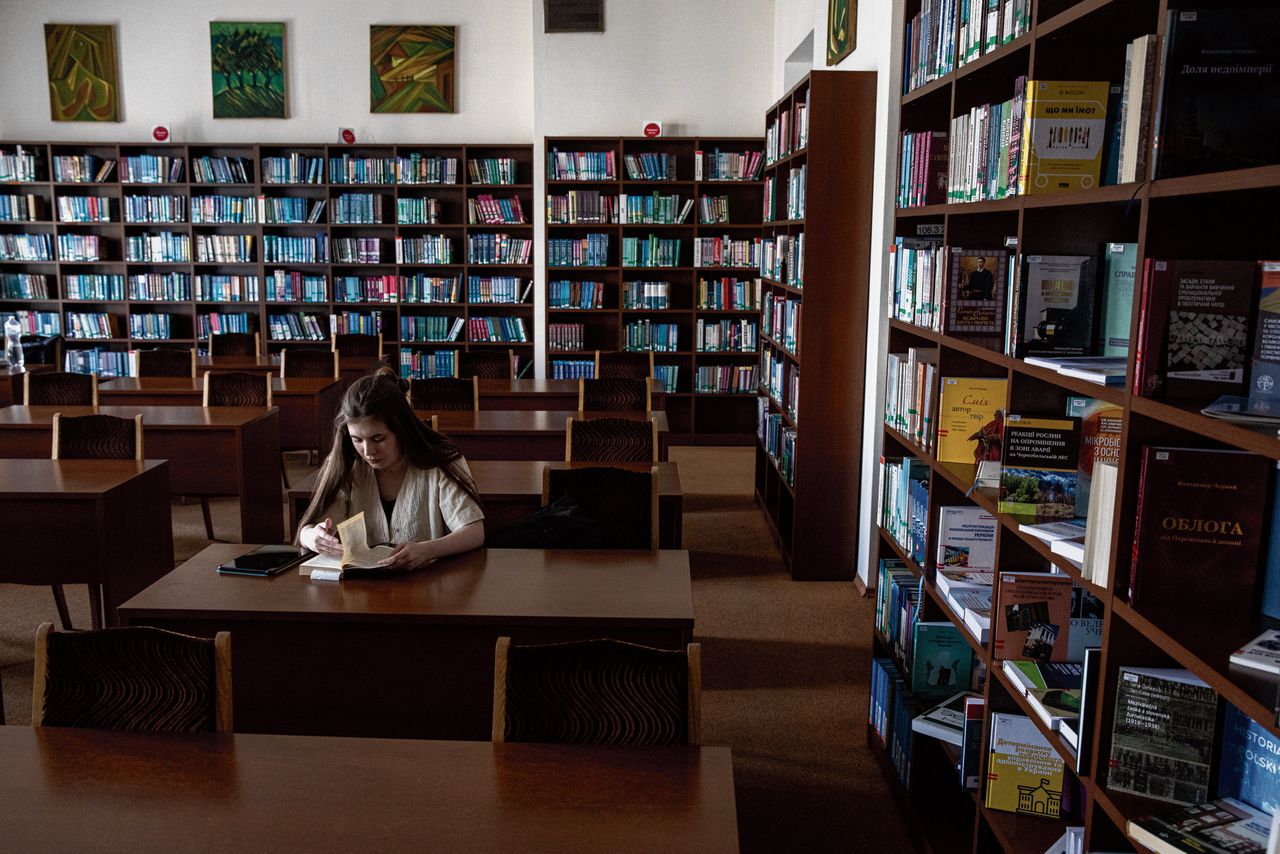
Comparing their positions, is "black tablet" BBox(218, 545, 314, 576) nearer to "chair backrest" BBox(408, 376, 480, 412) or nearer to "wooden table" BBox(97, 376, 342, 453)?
"chair backrest" BBox(408, 376, 480, 412)

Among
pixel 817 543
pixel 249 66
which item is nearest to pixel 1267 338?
pixel 817 543

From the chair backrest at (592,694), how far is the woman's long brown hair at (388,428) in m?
1.27

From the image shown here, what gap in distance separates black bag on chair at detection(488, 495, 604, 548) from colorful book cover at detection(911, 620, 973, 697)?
0.99m

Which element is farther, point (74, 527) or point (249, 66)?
point (249, 66)

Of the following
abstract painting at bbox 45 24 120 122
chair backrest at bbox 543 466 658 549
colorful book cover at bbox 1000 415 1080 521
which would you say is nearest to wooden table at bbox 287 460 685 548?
chair backrest at bbox 543 466 658 549

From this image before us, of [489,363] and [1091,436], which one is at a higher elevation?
[1091,436]

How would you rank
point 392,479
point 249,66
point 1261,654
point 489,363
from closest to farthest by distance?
point 1261,654 < point 392,479 < point 489,363 < point 249,66

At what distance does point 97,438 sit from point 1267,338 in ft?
14.7

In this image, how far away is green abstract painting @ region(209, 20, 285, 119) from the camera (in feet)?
29.4

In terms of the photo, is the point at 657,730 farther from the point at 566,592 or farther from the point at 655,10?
the point at 655,10

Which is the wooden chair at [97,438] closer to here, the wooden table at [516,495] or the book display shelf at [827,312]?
the wooden table at [516,495]

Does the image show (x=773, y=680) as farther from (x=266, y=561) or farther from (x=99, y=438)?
(x=99, y=438)

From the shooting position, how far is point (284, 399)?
6.54 metres

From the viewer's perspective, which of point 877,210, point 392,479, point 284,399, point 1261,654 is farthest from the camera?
point 284,399
